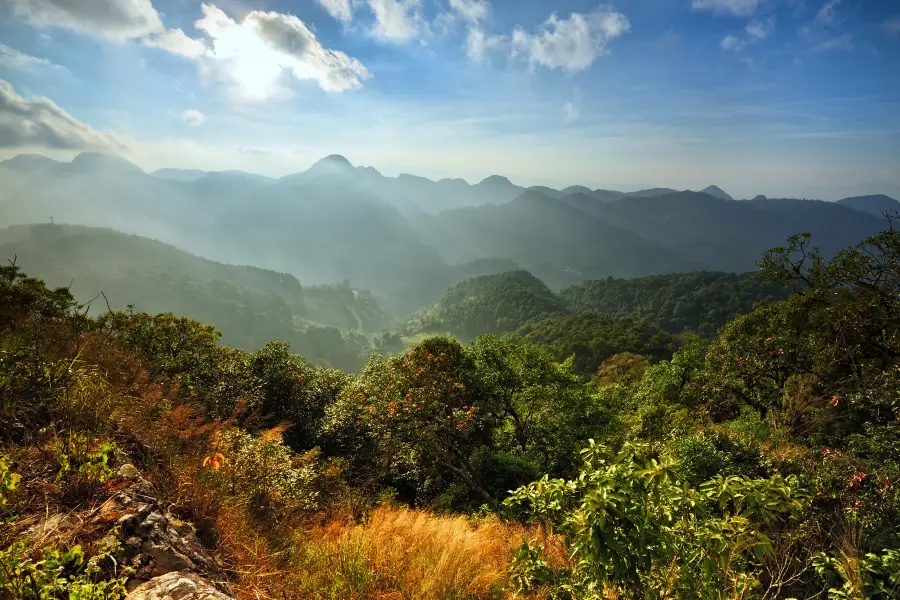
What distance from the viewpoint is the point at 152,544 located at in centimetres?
346

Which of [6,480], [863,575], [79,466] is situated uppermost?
[6,480]

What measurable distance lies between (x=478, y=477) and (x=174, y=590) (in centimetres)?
1077

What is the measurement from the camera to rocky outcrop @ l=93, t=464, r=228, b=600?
3.15 metres

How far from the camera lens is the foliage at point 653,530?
244cm

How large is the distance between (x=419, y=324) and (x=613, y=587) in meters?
174

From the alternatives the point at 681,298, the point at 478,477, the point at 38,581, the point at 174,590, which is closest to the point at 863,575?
the point at 174,590

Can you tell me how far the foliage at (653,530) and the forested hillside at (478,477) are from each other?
0.02 m

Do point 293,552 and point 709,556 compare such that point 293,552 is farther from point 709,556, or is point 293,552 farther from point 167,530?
point 709,556

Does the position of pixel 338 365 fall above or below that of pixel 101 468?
below

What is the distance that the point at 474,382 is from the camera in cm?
1476

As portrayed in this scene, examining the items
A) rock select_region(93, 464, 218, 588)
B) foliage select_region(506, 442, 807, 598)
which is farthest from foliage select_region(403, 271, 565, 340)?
foliage select_region(506, 442, 807, 598)

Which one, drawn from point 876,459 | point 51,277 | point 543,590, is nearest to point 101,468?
point 543,590

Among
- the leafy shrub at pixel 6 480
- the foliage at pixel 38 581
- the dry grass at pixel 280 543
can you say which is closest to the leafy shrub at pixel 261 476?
the dry grass at pixel 280 543

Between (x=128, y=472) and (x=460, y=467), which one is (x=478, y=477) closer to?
(x=460, y=467)
